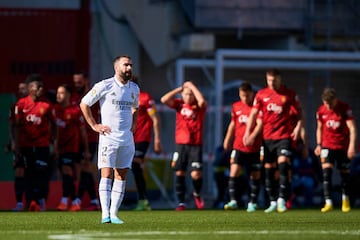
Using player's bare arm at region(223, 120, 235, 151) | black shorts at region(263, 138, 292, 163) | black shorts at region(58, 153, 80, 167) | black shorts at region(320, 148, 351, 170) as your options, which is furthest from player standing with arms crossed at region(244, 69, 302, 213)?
black shorts at region(58, 153, 80, 167)

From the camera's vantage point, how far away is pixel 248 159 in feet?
81.3

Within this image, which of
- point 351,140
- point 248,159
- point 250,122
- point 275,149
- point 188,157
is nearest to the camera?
point 250,122

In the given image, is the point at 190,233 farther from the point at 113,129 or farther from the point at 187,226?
the point at 113,129

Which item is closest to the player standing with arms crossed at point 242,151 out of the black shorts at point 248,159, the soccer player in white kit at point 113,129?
the black shorts at point 248,159

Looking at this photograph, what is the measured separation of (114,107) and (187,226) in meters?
1.82

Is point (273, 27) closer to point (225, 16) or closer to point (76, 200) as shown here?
point (225, 16)

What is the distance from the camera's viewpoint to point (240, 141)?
24.7 metres

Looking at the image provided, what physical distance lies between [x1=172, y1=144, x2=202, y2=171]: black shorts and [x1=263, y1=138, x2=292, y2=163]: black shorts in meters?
1.83

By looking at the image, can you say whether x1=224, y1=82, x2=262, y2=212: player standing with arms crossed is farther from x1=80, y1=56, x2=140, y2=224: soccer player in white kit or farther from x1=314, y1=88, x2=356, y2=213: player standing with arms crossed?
x1=80, y1=56, x2=140, y2=224: soccer player in white kit

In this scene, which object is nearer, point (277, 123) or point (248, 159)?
point (277, 123)

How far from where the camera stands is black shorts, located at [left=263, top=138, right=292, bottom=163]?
904 inches

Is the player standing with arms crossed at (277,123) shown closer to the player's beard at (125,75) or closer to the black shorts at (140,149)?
the black shorts at (140,149)

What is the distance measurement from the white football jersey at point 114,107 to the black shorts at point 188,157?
6712mm

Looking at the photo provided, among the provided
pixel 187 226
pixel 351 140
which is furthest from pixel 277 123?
pixel 187 226
